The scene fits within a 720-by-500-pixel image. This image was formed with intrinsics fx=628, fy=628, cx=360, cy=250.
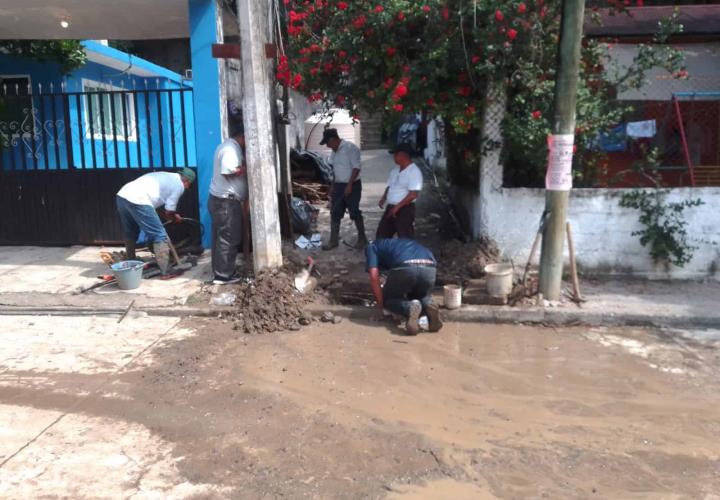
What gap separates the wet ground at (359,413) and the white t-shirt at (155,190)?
1.90 metres

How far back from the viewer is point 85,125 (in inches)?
439

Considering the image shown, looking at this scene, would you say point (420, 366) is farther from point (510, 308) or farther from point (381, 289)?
point (510, 308)

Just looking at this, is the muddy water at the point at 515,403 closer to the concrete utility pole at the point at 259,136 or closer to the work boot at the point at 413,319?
the work boot at the point at 413,319

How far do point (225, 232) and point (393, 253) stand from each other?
7.27 feet

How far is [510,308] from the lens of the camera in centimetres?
664

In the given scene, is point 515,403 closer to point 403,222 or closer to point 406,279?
point 406,279


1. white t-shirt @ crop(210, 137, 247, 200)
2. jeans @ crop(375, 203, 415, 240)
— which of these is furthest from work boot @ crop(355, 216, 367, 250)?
white t-shirt @ crop(210, 137, 247, 200)

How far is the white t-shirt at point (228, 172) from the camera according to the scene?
7.12 m

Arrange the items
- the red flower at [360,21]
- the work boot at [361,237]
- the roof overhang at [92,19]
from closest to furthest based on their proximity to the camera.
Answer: the red flower at [360,21] < the roof overhang at [92,19] < the work boot at [361,237]

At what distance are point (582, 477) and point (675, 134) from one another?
24.3 ft

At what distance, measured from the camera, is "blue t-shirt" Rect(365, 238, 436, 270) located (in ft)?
20.1

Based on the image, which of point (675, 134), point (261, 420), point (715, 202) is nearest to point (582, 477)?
point (261, 420)

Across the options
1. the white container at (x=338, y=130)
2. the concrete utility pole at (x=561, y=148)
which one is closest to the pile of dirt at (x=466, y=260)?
the concrete utility pole at (x=561, y=148)

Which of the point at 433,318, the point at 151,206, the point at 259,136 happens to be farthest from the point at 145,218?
the point at 433,318
